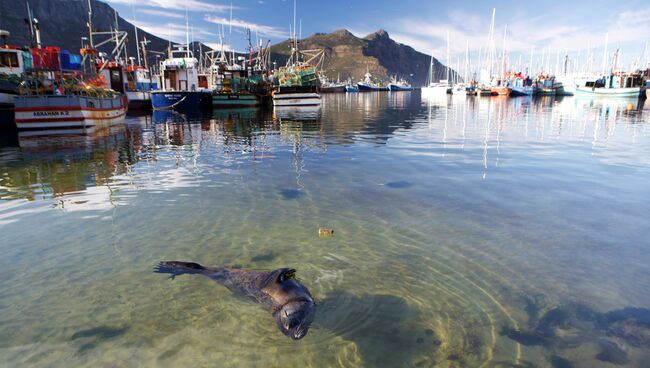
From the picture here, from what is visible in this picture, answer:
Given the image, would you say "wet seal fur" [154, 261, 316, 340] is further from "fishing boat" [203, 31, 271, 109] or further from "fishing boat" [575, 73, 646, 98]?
"fishing boat" [575, 73, 646, 98]

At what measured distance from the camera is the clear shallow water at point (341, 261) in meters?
3.93

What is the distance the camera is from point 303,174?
38.6ft

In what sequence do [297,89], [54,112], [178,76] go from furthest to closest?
[178,76] → [297,89] → [54,112]

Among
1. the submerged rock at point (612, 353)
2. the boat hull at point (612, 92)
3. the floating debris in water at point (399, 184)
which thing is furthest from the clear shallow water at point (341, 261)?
the boat hull at point (612, 92)

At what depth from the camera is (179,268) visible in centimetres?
552

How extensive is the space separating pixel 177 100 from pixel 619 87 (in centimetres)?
8627

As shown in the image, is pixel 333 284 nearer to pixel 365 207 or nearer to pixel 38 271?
pixel 365 207

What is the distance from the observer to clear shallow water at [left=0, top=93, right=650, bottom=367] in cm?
393

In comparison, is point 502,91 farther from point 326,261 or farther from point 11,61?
point 326,261

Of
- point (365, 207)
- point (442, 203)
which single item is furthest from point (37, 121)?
point (442, 203)

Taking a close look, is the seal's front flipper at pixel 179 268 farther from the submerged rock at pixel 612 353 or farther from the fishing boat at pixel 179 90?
the fishing boat at pixel 179 90

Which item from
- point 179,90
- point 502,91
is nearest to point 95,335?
point 179,90

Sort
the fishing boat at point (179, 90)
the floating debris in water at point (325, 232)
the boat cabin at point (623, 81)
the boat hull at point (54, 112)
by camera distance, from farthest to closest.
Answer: the boat cabin at point (623, 81)
the fishing boat at point (179, 90)
the boat hull at point (54, 112)
the floating debris in water at point (325, 232)

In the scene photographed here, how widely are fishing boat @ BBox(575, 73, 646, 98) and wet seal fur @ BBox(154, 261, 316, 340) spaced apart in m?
87.0
